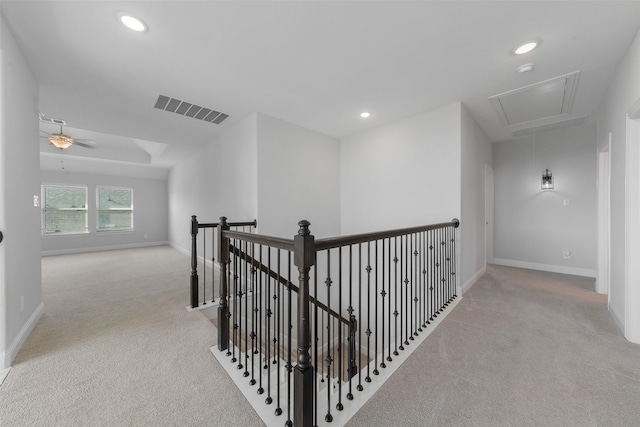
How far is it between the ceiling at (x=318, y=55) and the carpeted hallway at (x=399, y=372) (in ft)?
8.33

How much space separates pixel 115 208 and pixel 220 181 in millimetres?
5137

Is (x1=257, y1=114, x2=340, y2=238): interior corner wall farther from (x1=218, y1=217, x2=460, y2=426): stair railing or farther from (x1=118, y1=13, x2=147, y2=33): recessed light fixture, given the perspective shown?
(x1=118, y1=13, x2=147, y2=33): recessed light fixture

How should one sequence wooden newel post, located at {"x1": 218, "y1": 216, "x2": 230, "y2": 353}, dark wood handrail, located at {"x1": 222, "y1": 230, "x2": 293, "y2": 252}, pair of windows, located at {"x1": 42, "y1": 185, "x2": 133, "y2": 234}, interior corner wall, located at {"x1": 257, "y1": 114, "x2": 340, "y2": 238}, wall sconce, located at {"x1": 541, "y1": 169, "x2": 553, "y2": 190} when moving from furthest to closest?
1. pair of windows, located at {"x1": 42, "y1": 185, "x2": 133, "y2": 234}
2. wall sconce, located at {"x1": 541, "y1": 169, "x2": 553, "y2": 190}
3. interior corner wall, located at {"x1": 257, "y1": 114, "x2": 340, "y2": 238}
4. wooden newel post, located at {"x1": 218, "y1": 216, "x2": 230, "y2": 353}
5. dark wood handrail, located at {"x1": 222, "y1": 230, "x2": 293, "y2": 252}

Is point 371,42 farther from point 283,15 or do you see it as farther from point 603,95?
point 603,95

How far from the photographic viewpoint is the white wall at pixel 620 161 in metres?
2.08

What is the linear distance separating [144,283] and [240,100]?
10.4 feet

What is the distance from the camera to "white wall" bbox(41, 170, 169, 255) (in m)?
6.53

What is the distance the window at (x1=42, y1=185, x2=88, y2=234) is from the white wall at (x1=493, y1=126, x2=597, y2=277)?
10495 mm

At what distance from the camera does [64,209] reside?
6.69m

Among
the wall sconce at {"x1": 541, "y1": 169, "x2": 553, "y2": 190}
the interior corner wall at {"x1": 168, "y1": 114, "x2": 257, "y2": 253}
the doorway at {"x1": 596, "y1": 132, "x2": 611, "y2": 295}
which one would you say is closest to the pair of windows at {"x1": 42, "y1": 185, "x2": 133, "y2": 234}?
the interior corner wall at {"x1": 168, "y1": 114, "x2": 257, "y2": 253}

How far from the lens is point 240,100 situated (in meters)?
3.23

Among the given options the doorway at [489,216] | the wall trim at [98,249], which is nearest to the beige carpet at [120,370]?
the wall trim at [98,249]

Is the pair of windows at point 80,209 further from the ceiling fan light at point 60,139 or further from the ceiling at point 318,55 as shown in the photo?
the ceiling at point 318,55

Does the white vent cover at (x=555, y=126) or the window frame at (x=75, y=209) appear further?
the window frame at (x=75, y=209)
